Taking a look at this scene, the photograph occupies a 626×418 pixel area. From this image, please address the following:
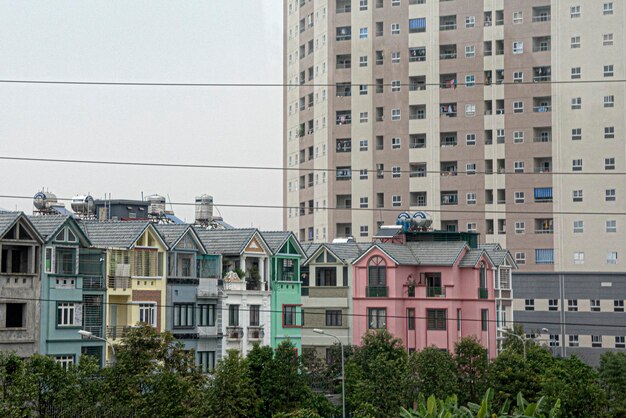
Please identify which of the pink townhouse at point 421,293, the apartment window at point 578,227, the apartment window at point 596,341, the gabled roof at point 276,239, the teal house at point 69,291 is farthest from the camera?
the apartment window at point 578,227

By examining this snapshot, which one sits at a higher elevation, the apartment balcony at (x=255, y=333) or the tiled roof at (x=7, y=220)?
the tiled roof at (x=7, y=220)

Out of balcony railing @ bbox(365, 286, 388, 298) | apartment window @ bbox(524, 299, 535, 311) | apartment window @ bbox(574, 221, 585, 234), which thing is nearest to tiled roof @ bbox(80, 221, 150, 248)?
balcony railing @ bbox(365, 286, 388, 298)

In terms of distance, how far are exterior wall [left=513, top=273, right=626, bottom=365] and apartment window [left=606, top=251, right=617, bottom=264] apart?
1712 millimetres

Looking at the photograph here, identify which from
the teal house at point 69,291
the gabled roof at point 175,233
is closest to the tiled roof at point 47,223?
the teal house at point 69,291

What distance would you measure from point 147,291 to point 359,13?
6999 cm

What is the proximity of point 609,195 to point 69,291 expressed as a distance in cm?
6930

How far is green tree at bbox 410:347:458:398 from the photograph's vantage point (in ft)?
239

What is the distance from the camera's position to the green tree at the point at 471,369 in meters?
75.2

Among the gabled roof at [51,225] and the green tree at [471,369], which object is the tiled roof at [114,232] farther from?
the green tree at [471,369]

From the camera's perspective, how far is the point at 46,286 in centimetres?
6769

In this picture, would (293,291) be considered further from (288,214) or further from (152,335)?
(288,214)

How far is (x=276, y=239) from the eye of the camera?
8544 centimetres

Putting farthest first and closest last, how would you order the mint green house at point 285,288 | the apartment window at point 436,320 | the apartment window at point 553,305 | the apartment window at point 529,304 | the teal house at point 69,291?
1. the apartment window at point 529,304
2. the apartment window at point 553,305
3. the apartment window at point 436,320
4. the mint green house at point 285,288
5. the teal house at point 69,291

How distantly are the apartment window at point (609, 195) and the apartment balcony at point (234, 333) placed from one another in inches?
2165
